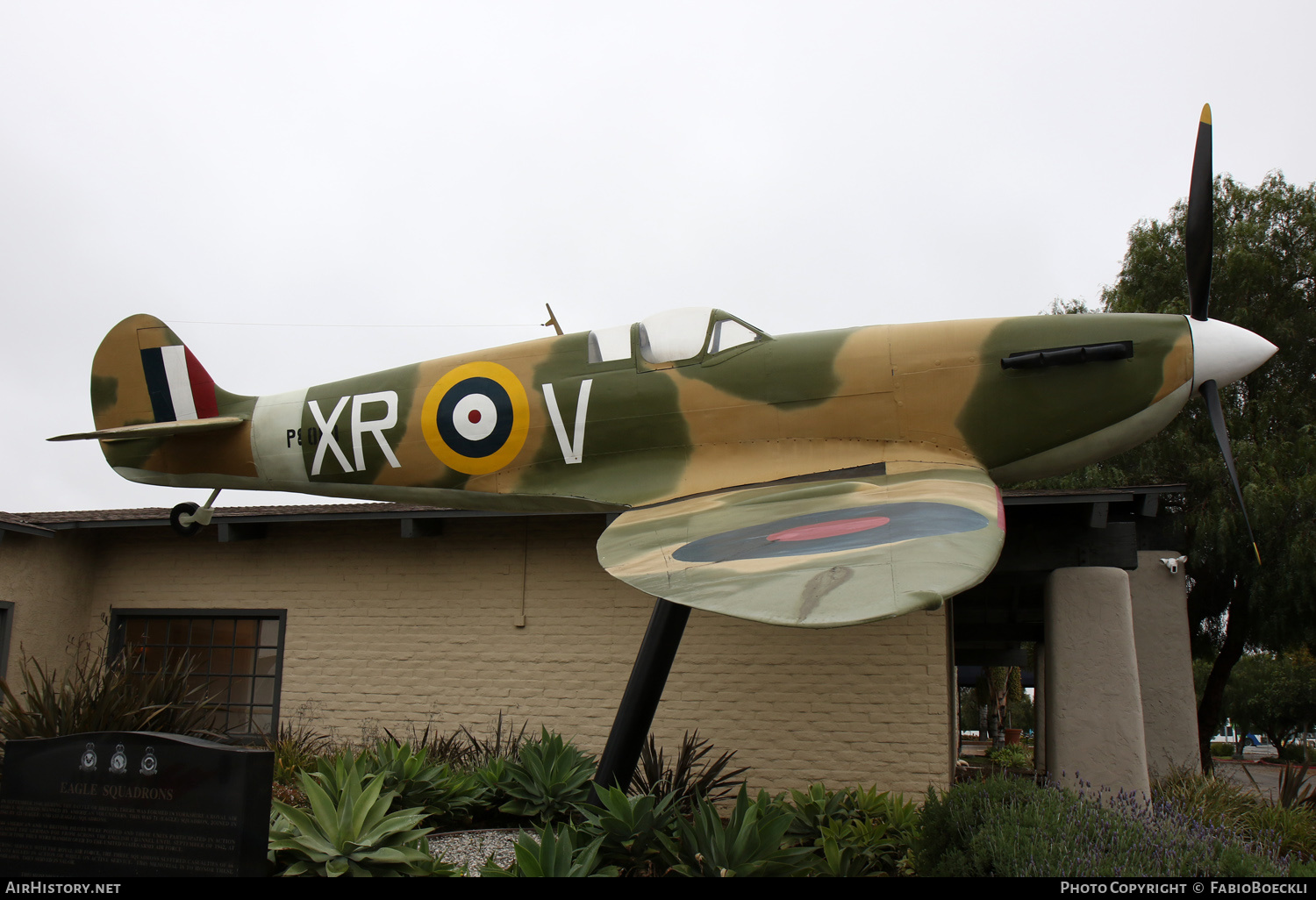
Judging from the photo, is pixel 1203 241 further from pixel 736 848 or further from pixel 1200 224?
pixel 736 848

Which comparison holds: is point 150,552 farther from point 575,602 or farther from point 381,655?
point 575,602

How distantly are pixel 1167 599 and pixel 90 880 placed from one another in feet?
37.9

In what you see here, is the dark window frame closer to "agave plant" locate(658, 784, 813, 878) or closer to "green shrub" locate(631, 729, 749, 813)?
"green shrub" locate(631, 729, 749, 813)

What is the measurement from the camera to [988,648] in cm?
1680

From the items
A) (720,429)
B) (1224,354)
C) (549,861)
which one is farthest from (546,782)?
(1224,354)

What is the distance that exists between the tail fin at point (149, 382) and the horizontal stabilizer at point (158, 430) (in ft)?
0.98

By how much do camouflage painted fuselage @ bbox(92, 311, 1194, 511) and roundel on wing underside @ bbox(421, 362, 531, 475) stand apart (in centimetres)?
1

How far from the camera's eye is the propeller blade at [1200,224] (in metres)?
4.43

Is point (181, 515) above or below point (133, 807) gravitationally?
above

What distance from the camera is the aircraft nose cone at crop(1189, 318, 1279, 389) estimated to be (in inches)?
178

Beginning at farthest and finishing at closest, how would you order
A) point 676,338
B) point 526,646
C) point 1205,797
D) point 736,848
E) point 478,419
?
point 526,646
point 1205,797
point 478,419
point 676,338
point 736,848

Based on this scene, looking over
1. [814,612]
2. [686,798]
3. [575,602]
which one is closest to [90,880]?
[814,612]

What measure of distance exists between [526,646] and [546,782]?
2812 mm

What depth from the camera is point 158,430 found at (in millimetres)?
5582
